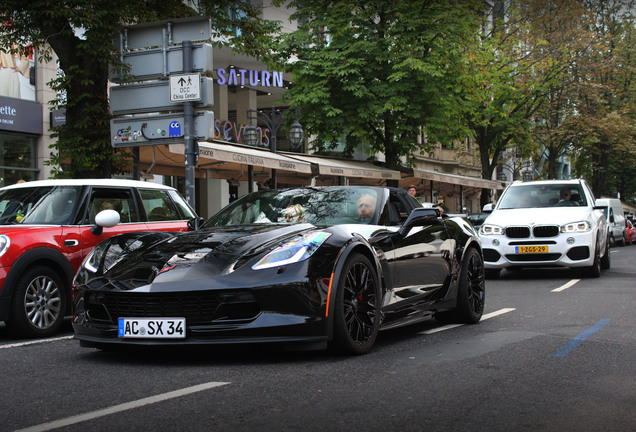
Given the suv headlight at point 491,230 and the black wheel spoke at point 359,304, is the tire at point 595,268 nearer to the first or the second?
the suv headlight at point 491,230

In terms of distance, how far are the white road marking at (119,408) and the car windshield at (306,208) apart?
2144mm

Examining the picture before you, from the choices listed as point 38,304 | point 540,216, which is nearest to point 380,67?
point 540,216

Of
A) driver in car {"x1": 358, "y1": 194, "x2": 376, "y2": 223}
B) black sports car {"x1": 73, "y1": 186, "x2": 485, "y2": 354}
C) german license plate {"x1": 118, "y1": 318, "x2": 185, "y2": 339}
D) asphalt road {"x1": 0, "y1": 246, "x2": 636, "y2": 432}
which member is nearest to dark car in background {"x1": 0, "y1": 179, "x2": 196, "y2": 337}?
asphalt road {"x1": 0, "y1": 246, "x2": 636, "y2": 432}

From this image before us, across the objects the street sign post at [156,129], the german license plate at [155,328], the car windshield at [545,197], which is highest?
the street sign post at [156,129]

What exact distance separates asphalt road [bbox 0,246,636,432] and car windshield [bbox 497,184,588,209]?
817 centimetres

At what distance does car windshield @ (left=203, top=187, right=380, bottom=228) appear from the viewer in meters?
7.04

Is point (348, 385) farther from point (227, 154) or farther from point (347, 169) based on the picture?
point (347, 169)

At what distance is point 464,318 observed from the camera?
27.5ft

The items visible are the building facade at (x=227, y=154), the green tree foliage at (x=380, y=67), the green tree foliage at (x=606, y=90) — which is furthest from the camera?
the green tree foliage at (x=606, y=90)

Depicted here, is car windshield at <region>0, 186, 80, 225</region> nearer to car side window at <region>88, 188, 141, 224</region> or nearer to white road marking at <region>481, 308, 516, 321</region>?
car side window at <region>88, 188, 141, 224</region>

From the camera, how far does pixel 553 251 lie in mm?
14719

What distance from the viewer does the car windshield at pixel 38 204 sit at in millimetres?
8359

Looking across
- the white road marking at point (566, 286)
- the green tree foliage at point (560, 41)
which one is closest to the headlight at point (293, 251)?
the white road marking at point (566, 286)

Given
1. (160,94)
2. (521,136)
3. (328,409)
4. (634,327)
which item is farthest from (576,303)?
(521,136)
